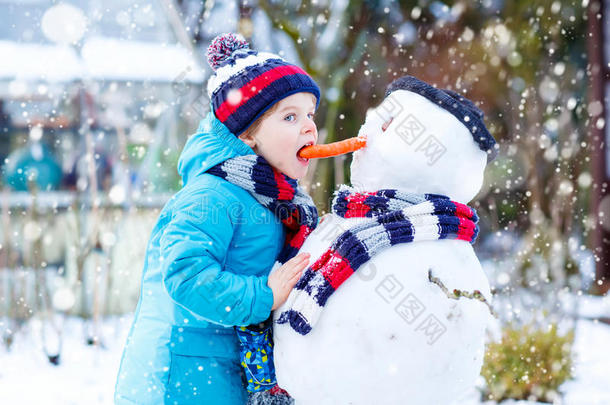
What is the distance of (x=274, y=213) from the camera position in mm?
1582

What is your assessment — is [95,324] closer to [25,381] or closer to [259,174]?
[25,381]

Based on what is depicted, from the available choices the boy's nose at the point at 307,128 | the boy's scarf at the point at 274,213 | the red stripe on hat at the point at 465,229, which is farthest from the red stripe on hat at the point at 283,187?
the red stripe on hat at the point at 465,229

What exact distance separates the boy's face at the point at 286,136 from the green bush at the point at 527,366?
259cm

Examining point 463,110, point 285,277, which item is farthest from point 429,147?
point 285,277

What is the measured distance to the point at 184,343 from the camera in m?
1.53

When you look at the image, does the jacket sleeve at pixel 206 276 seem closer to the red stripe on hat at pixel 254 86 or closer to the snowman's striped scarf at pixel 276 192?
the snowman's striped scarf at pixel 276 192

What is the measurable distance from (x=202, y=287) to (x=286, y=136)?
1.53ft

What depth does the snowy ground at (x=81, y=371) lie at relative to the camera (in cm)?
374

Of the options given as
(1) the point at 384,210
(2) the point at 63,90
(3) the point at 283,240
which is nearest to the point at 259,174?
(3) the point at 283,240

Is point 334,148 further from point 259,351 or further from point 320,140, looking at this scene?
point 320,140

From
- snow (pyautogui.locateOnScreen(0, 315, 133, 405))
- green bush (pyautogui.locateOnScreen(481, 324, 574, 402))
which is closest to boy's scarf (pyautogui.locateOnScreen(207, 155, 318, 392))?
green bush (pyautogui.locateOnScreen(481, 324, 574, 402))

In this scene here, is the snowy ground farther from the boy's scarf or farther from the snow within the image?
the boy's scarf

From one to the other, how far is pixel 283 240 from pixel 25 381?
3.17 metres

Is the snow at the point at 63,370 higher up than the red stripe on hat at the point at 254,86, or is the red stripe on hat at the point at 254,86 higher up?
the red stripe on hat at the point at 254,86
